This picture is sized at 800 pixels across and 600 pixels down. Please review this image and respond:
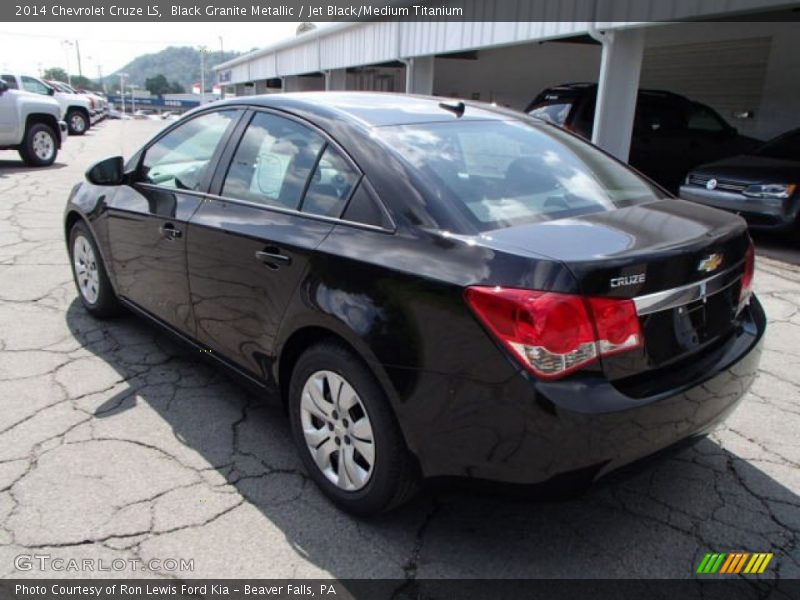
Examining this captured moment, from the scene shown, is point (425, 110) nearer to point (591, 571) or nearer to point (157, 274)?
point (157, 274)

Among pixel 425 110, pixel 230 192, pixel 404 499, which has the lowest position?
pixel 404 499

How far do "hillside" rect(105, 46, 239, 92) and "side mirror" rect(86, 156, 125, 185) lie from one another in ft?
463

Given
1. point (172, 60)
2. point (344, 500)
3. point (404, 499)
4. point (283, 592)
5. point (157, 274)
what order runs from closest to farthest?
1. point (283, 592)
2. point (404, 499)
3. point (344, 500)
4. point (157, 274)
5. point (172, 60)

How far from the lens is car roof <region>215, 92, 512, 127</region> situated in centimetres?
281

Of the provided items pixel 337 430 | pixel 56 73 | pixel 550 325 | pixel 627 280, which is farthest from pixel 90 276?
pixel 56 73

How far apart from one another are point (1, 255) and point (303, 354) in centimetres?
519

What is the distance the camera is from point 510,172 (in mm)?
2695

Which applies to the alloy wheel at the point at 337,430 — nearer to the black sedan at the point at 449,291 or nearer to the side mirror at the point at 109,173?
the black sedan at the point at 449,291

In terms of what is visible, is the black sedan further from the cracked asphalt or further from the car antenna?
the cracked asphalt

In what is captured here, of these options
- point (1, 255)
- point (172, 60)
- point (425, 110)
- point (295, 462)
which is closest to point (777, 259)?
point (425, 110)

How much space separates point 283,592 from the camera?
2.20 metres

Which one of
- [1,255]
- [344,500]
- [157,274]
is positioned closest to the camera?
[344,500]

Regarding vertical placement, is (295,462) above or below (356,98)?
below

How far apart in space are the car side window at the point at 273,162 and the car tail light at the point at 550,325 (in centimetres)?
118
